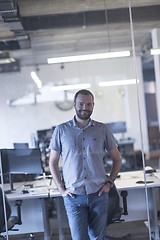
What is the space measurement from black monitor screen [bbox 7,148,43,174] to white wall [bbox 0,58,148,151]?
5.44m

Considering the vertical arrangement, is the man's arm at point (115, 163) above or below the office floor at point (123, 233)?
above

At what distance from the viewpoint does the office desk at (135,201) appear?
4.65m

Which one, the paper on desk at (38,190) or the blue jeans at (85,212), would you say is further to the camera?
the paper on desk at (38,190)

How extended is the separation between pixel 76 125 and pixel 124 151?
23.7 feet

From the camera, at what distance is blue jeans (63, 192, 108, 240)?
3.12 metres

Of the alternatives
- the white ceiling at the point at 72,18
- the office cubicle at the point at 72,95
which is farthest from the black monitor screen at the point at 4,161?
the office cubicle at the point at 72,95

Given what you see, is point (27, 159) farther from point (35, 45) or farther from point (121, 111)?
point (121, 111)

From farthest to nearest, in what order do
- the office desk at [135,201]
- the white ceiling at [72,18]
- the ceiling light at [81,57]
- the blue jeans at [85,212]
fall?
the white ceiling at [72,18]
the ceiling light at [81,57]
the office desk at [135,201]
the blue jeans at [85,212]

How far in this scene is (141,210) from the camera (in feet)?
17.0

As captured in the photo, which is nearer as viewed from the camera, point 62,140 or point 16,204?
point 62,140

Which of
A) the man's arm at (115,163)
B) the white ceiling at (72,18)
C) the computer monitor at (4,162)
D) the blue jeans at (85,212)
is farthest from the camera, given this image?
the white ceiling at (72,18)

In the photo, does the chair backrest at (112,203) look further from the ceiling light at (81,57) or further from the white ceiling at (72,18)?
the white ceiling at (72,18)

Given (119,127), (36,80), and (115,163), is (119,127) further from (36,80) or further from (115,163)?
(115,163)

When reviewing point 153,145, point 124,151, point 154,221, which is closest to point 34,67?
point 124,151
